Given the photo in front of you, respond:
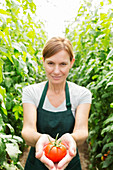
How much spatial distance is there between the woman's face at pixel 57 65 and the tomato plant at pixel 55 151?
1.41ft

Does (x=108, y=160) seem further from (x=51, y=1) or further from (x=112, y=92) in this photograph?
(x=51, y=1)

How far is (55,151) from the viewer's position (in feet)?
4.15

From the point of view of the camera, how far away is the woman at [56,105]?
1.40m

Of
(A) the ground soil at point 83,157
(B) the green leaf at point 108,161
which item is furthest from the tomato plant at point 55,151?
(A) the ground soil at point 83,157

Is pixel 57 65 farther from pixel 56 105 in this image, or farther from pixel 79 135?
pixel 79 135

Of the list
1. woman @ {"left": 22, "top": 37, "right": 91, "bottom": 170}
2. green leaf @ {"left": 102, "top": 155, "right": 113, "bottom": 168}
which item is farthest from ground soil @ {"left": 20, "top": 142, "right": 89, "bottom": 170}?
woman @ {"left": 22, "top": 37, "right": 91, "bottom": 170}

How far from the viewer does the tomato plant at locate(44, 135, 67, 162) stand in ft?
4.15

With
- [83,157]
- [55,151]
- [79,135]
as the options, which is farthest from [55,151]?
[83,157]

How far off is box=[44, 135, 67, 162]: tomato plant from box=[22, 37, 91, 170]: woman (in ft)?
0.18

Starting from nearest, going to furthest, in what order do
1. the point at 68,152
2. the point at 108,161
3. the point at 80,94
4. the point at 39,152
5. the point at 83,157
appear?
the point at 39,152 < the point at 68,152 < the point at 80,94 < the point at 108,161 < the point at 83,157

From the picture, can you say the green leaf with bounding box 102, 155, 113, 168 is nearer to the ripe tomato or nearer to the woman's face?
the ripe tomato

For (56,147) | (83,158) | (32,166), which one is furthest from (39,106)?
(83,158)

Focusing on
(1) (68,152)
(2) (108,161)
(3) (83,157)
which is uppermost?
(1) (68,152)

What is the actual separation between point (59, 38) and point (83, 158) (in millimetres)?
2488
